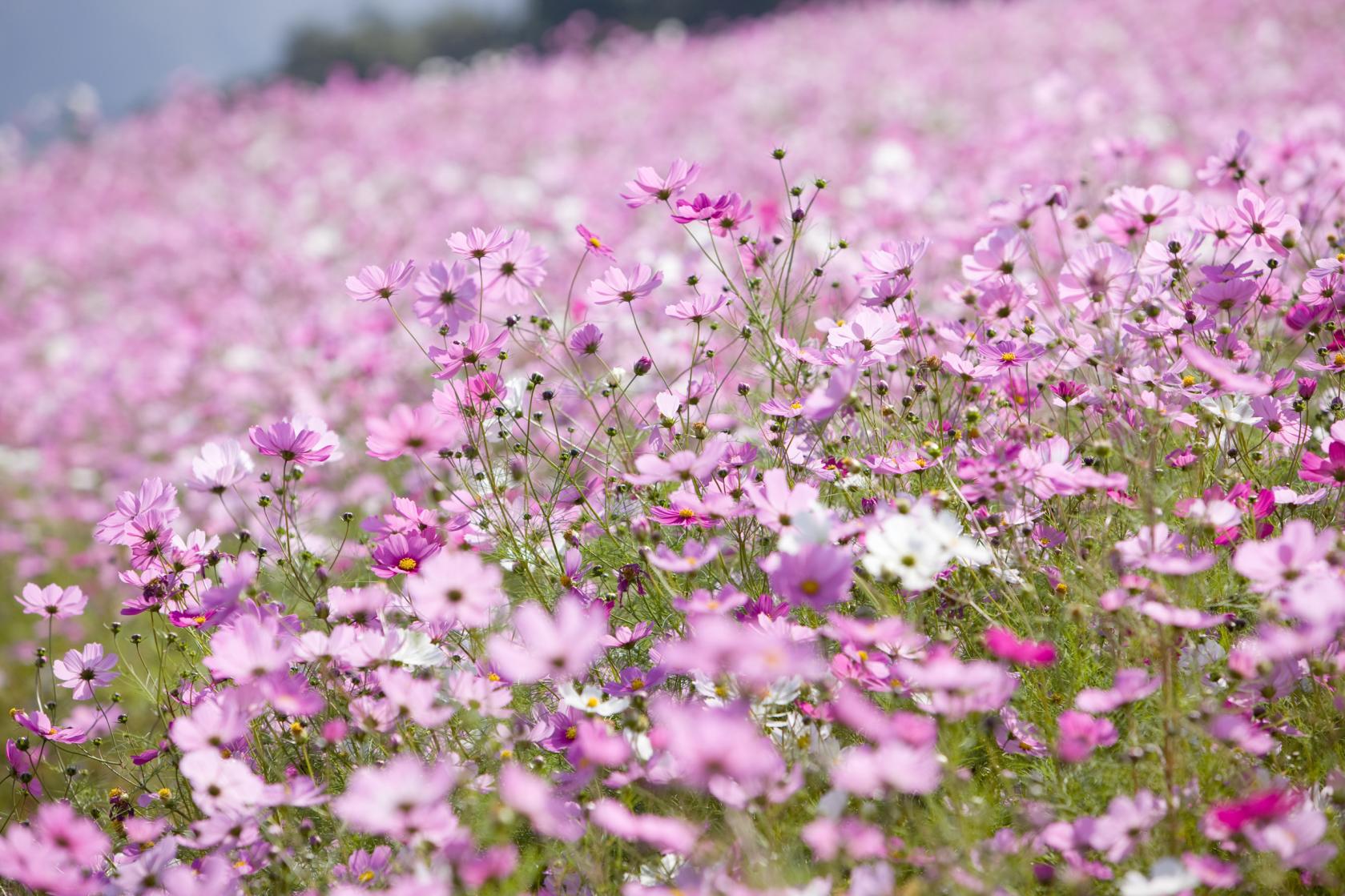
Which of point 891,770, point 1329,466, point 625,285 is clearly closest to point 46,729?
point 625,285

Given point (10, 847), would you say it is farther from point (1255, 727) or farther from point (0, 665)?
point (0, 665)

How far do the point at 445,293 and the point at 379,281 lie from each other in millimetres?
127

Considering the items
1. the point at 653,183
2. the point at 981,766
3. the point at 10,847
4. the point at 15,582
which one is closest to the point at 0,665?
the point at 15,582

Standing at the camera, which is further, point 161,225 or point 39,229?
point 39,229

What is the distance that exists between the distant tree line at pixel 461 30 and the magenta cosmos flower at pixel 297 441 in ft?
57.5

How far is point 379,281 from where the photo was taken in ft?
5.38

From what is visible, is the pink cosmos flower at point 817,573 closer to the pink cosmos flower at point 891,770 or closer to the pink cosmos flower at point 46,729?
the pink cosmos flower at point 891,770

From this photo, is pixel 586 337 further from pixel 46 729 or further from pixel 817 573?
pixel 46 729

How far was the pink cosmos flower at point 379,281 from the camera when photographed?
161cm

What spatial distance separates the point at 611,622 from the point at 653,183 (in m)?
0.74

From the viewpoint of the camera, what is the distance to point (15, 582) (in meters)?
3.98

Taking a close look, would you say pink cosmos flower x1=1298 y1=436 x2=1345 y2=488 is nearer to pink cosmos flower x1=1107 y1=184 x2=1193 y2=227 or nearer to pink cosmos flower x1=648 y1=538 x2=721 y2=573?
pink cosmos flower x1=1107 y1=184 x2=1193 y2=227

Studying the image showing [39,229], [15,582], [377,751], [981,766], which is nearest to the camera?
[981,766]

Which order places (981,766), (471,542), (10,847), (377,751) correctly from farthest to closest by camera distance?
(471,542) → (377,751) → (981,766) → (10,847)
